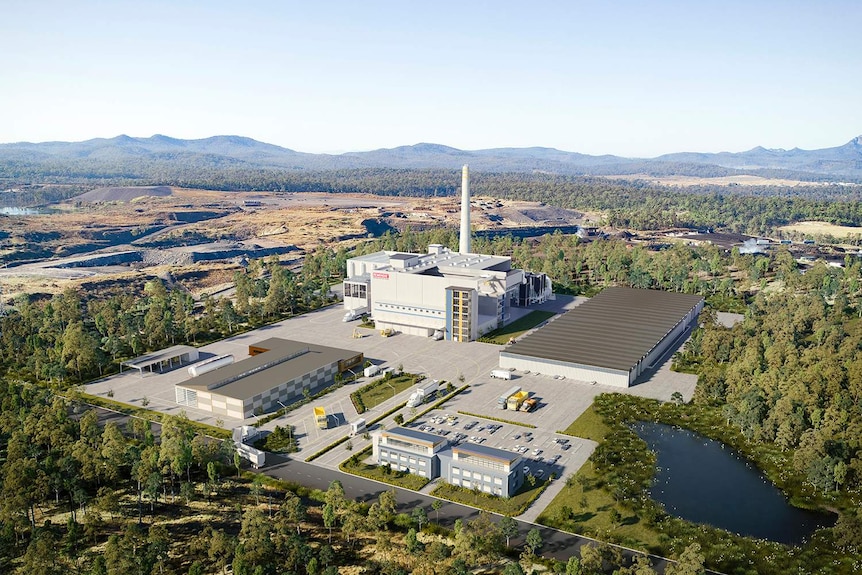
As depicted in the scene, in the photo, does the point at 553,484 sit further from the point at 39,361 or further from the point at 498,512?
the point at 39,361

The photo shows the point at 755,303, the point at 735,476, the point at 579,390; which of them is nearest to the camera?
the point at 735,476

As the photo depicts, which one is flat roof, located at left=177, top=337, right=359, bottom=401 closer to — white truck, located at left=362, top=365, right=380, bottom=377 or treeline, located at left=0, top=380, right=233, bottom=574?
white truck, located at left=362, top=365, right=380, bottom=377

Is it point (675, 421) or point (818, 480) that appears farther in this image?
point (675, 421)

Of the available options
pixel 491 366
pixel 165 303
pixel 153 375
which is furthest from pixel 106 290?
pixel 491 366

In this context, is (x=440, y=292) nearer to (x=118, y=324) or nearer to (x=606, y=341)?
(x=606, y=341)

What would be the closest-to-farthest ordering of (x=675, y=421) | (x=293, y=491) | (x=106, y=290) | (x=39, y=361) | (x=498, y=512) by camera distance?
(x=498, y=512), (x=293, y=491), (x=675, y=421), (x=39, y=361), (x=106, y=290)

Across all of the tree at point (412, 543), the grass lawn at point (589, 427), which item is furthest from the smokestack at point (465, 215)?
the tree at point (412, 543)
